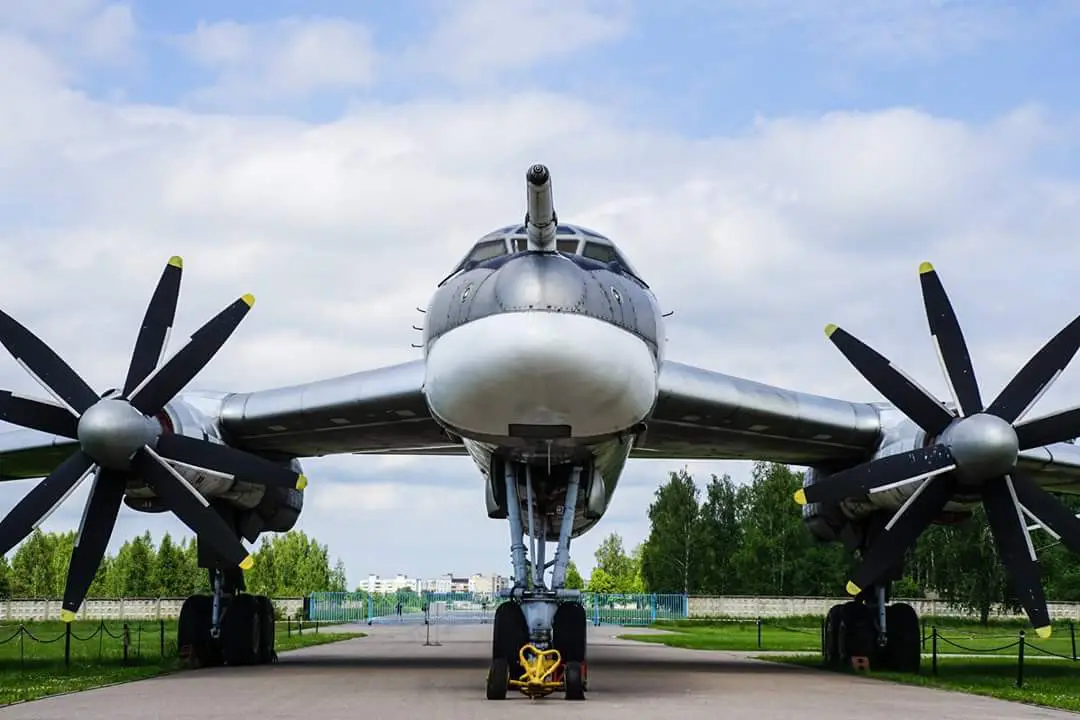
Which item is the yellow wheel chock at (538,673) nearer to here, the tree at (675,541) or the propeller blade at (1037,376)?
the propeller blade at (1037,376)

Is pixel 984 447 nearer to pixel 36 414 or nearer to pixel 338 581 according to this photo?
pixel 36 414

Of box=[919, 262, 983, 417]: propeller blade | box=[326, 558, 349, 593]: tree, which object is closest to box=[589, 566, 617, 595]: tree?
box=[326, 558, 349, 593]: tree

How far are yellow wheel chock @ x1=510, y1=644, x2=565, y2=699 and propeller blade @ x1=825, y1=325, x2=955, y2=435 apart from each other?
5.12m

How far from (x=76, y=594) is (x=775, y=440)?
8782mm

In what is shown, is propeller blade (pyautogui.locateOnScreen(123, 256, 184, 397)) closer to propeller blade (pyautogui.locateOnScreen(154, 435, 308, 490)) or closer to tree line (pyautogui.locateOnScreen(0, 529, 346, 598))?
propeller blade (pyautogui.locateOnScreen(154, 435, 308, 490))

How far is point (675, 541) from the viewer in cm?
6372

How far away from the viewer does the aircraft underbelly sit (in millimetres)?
8945

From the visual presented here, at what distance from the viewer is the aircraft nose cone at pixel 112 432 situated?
11.2m

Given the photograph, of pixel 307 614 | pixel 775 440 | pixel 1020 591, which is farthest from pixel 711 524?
pixel 1020 591

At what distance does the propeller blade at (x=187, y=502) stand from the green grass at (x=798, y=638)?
10.6m

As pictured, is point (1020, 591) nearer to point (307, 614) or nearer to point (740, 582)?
point (307, 614)

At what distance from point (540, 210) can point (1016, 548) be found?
6.01 metres

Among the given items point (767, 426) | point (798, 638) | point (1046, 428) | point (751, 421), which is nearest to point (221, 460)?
point (751, 421)

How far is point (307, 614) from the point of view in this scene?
44.7m
